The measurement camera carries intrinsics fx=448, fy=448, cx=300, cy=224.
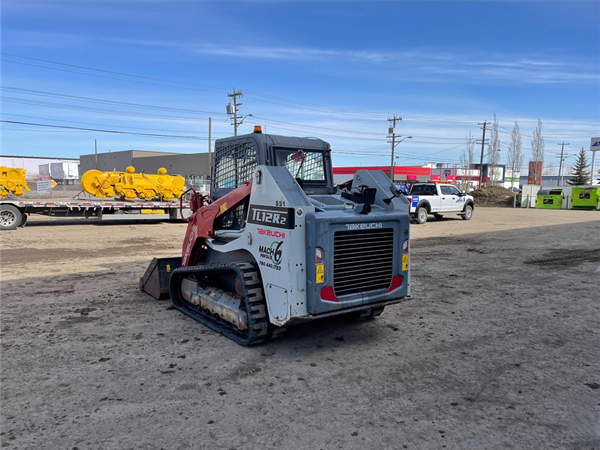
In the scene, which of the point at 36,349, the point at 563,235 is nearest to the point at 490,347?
the point at 36,349

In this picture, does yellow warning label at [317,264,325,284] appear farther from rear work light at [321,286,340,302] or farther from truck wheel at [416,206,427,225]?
truck wheel at [416,206,427,225]

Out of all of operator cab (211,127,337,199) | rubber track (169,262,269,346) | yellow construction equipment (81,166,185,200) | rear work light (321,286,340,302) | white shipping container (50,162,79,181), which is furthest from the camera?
white shipping container (50,162,79,181)

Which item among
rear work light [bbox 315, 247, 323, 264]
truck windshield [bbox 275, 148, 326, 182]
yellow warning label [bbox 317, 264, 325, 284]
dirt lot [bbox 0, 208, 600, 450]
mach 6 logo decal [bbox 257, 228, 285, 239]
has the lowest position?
dirt lot [bbox 0, 208, 600, 450]

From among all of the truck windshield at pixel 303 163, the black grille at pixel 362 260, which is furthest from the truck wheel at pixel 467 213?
the black grille at pixel 362 260

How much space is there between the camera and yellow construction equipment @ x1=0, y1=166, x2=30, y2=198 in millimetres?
16734

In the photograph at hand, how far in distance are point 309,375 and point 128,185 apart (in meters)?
16.8

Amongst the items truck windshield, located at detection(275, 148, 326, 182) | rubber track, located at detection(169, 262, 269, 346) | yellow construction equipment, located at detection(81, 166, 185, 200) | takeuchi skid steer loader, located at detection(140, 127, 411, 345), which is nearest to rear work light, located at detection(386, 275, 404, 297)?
takeuchi skid steer loader, located at detection(140, 127, 411, 345)

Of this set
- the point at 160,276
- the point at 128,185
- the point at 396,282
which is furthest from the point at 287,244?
the point at 128,185

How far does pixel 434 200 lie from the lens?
2147 cm

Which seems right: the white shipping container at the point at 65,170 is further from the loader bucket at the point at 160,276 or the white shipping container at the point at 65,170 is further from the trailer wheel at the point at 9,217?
the loader bucket at the point at 160,276

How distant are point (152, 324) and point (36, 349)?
1.33 meters

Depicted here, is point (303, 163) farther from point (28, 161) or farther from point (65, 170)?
point (28, 161)

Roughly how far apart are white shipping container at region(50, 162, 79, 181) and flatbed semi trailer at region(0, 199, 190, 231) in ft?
107

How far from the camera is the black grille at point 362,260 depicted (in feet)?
15.3
